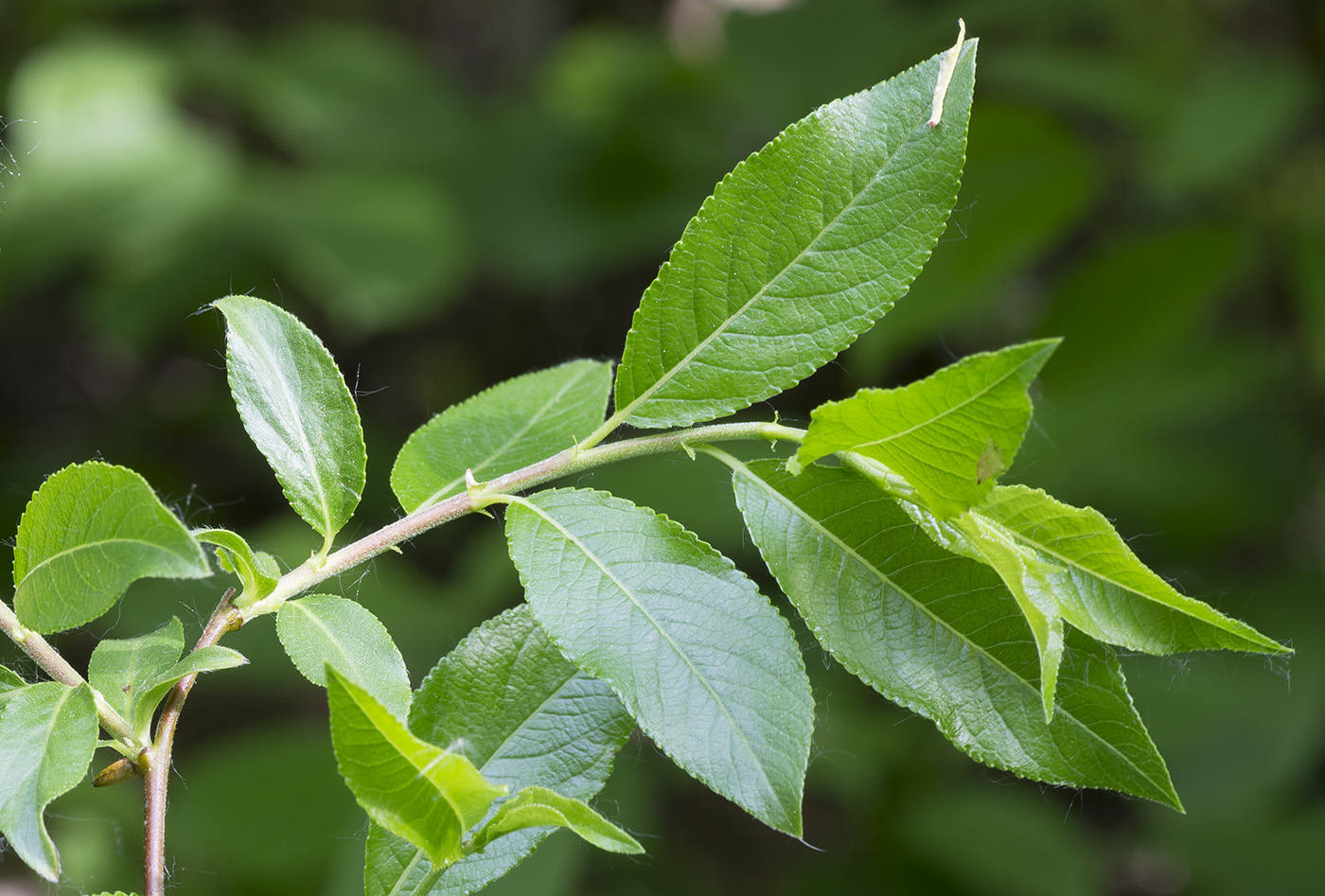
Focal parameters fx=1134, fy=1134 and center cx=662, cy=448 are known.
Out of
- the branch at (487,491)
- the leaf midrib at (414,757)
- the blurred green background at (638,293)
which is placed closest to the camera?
the leaf midrib at (414,757)

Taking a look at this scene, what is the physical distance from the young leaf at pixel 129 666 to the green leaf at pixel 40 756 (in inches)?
1.3

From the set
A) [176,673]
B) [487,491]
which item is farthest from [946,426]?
[176,673]

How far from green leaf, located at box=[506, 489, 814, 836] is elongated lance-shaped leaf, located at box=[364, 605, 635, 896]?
0.07 m

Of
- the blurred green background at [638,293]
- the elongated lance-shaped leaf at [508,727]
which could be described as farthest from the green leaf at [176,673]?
the blurred green background at [638,293]

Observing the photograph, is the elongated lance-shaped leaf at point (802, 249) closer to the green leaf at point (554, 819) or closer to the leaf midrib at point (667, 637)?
the leaf midrib at point (667, 637)

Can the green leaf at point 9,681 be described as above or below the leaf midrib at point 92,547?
below

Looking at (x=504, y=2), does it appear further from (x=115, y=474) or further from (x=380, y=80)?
(x=115, y=474)

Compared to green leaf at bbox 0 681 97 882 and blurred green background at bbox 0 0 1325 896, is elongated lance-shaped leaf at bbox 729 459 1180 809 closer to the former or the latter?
green leaf at bbox 0 681 97 882

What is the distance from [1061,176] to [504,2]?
1698mm

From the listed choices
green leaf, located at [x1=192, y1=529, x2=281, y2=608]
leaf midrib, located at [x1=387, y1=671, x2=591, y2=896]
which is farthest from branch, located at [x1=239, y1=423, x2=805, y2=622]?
leaf midrib, located at [x1=387, y1=671, x2=591, y2=896]

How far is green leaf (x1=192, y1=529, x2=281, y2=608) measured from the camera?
1.58ft

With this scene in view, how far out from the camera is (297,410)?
0.55 meters

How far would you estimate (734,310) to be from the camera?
21.2 inches

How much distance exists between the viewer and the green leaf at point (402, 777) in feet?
1.31
